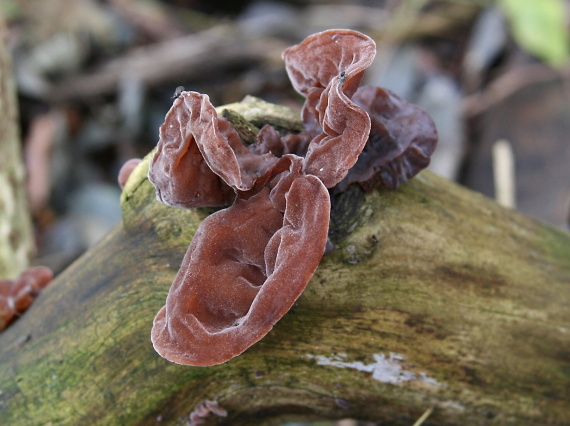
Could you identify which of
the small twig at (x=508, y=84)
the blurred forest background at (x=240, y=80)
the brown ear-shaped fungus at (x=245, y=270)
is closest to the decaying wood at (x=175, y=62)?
the blurred forest background at (x=240, y=80)

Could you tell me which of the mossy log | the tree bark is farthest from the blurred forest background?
the mossy log

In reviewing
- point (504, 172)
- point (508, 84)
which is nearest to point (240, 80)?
point (508, 84)

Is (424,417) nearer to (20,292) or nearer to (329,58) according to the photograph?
(329,58)

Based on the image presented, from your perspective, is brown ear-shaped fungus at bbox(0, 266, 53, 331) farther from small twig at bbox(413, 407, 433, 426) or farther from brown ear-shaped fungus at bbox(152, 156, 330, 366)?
small twig at bbox(413, 407, 433, 426)

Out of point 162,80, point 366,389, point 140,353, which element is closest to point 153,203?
point 140,353

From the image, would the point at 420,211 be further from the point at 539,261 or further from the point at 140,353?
the point at 140,353

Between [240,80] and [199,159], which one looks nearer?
[199,159]
